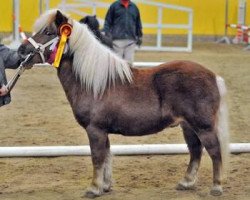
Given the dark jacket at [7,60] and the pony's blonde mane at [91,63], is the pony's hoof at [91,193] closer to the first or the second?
the pony's blonde mane at [91,63]

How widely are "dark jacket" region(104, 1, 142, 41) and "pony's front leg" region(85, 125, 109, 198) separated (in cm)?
651


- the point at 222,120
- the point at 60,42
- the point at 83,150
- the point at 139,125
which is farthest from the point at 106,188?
the point at 60,42

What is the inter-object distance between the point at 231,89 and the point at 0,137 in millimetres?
5739

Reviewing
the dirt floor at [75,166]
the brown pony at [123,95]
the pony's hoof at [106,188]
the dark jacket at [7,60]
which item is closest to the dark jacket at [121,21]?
the dirt floor at [75,166]

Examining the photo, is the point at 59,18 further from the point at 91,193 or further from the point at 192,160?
the point at 192,160

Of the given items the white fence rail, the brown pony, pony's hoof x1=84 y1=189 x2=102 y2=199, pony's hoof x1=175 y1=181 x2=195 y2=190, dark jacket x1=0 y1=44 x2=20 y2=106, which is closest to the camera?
the brown pony

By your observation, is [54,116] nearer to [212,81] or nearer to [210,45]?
[212,81]

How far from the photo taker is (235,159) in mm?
7121

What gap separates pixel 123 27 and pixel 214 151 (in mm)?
6734

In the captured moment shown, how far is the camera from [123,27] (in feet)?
39.5

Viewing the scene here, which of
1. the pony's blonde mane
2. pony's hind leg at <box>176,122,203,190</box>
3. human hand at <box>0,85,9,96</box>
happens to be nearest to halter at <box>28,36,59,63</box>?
the pony's blonde mane

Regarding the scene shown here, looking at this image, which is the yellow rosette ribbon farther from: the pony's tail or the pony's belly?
the pony's tail

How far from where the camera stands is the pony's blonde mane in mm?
5629

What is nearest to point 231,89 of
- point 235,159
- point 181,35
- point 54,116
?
point 54,116
